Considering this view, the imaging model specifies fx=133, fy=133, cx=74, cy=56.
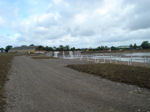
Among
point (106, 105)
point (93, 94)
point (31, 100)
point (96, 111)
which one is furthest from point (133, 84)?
point (31, 100)

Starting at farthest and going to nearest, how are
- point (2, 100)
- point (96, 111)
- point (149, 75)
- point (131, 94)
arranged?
1. point (149, 75)
2. point (131, 94)
3. point (2, 100)
4. point (96, 111)

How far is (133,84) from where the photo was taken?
21.7 ft

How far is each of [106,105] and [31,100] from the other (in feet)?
8.52

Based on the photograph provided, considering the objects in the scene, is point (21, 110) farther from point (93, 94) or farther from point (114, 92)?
point (114, 92)

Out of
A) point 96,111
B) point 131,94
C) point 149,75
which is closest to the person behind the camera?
point 96,111

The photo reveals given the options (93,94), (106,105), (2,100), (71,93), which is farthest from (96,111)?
(2,100)

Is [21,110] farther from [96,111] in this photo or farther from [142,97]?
[142,97]

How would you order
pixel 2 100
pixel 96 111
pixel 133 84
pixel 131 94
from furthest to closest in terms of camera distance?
pixel 133 84 → pixel 131 94 → pixel 2 100 → pixel 96 111

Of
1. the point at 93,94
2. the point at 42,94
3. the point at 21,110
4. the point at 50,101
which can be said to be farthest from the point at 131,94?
the point at 21,110

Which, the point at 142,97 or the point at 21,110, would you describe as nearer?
the point at 21,110

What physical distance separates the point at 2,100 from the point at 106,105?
3528mm

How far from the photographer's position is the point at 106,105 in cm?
418

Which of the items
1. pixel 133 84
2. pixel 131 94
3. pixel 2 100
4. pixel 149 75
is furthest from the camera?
pixel 149 75

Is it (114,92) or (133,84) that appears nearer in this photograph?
(114,92)
